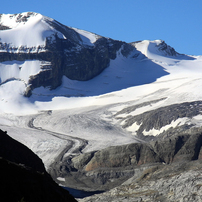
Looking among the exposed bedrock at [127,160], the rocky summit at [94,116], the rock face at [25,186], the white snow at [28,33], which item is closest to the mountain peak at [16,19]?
the rocky summit at [94,116]

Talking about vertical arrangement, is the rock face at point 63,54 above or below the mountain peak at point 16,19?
below

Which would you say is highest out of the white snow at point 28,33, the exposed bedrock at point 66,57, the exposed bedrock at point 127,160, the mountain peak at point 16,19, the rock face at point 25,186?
the mountain peak at point 16,19

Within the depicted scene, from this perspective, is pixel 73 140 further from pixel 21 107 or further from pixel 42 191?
pixel 42 191

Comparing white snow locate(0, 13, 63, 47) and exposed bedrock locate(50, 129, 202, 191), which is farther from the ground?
white snow locate(0, 13, 63, 47)

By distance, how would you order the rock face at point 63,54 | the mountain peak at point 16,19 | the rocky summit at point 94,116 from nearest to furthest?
1. the rocky summit at point 94,116
2. the rock face at point 63,54
3. the mountain peak at point 16,19

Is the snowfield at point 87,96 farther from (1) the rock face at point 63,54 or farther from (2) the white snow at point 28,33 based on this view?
(1) the rock face at point 63,54

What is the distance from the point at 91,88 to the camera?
448ft

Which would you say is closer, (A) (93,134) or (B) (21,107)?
(A) (93,134)

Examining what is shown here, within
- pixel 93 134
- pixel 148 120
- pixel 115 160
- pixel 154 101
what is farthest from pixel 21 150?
pixel 154 101

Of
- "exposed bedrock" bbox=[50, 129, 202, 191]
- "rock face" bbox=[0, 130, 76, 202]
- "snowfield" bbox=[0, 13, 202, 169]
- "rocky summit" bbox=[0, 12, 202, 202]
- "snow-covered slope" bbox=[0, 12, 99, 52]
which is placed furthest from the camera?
"snow-covered slope" bbox=[0, 12, 99, 52]

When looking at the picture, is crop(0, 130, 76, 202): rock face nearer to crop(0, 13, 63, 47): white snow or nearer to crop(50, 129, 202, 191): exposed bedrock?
crop(50, 129, 202, 191): exposed bedrock

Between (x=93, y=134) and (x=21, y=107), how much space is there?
35.1 m

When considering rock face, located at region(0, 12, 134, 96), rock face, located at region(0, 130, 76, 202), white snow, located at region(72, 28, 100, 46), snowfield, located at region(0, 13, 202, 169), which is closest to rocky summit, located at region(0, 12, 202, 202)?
rock face, located at region(0, 130, 76, 202)

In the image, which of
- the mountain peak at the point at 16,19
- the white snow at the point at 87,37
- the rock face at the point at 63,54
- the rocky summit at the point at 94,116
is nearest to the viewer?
the rocky summit at the point at 94,116
